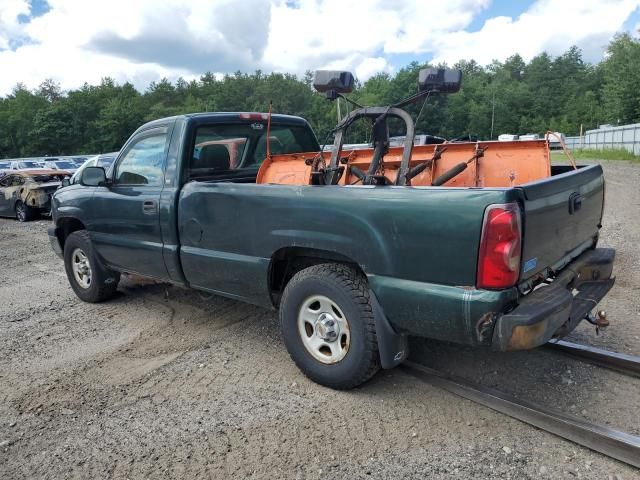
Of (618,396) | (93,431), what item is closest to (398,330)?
(618,396)

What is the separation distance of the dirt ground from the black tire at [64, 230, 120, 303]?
1.99ft

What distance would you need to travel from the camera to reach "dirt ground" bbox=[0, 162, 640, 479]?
278cm

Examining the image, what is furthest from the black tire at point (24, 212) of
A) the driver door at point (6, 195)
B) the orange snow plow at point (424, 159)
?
the orange snow plow at point (424, 159)

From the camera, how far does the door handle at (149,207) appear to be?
177 inches

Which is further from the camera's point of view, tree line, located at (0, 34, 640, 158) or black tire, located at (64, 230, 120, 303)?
tree line, located at (0, 34, 640, 158)

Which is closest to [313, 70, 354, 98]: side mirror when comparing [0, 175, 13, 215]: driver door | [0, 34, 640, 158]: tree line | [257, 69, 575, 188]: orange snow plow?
[257, 69, 575, 188]: orange snow plow

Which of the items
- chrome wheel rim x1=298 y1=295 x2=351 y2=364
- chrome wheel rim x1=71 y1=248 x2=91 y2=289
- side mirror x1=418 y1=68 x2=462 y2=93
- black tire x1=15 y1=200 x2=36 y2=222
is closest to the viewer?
chrome wheel rim x1=298 y1=295 x2=351 y2=364

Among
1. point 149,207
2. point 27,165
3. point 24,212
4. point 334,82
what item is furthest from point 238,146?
point 27,165

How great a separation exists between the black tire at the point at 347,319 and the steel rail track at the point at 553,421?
0.57 m

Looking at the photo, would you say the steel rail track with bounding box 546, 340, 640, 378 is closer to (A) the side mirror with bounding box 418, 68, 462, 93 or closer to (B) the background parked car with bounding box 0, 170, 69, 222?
(A) the side mirror with bounding box 418, 68, 462, 93

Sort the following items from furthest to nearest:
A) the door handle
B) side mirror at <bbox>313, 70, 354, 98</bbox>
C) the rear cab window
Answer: the rear cab window, the door handle, side mirror at <bbox>313, 70, 354, 98</bbox>

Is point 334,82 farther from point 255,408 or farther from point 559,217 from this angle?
point 255,408

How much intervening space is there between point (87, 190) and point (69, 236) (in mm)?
686

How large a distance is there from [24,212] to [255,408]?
→ 13612 mm
